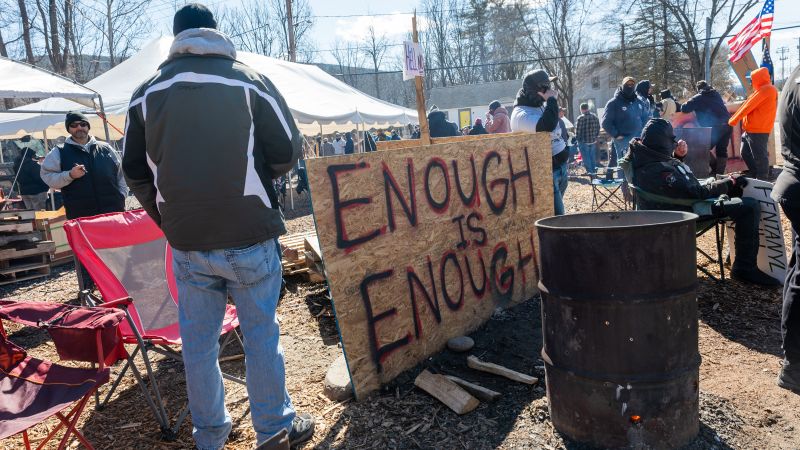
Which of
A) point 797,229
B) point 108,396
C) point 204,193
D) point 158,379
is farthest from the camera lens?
point 158,379

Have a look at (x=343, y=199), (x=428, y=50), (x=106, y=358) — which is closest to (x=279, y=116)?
(x=343, y=199)

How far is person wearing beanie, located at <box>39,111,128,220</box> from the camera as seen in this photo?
5.50 m

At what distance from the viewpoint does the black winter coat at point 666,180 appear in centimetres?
486

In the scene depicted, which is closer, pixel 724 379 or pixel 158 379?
pixel 724 379

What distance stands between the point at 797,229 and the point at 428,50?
2277 inches

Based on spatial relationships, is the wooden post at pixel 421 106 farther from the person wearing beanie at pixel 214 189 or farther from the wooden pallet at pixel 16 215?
the wooden pallet at pixel 16 215

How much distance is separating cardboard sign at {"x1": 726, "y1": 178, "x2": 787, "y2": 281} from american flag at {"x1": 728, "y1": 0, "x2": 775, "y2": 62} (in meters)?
10.00

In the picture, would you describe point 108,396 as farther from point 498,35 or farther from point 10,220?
point 498,35

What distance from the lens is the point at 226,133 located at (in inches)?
95.8

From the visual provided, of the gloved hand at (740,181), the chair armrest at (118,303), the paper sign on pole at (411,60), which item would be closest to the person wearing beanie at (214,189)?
the chair armrest at (118,303)

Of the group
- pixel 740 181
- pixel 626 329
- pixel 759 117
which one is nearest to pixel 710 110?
pixel 759 117

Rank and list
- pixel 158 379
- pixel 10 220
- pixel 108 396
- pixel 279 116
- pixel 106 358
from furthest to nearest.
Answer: pixel 10 220 < pixel 158 379 < pixel 108 396 < pixel 106 358 < pixel 279 116

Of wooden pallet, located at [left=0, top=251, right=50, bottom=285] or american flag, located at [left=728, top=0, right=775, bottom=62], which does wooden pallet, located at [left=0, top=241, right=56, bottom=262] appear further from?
american flag, located at [left=728, top=0, right=775, bottom=62]

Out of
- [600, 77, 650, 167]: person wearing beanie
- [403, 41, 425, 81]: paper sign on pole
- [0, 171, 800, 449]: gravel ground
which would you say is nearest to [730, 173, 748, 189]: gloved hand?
[0, 171, 800, 449]: gravel ground
